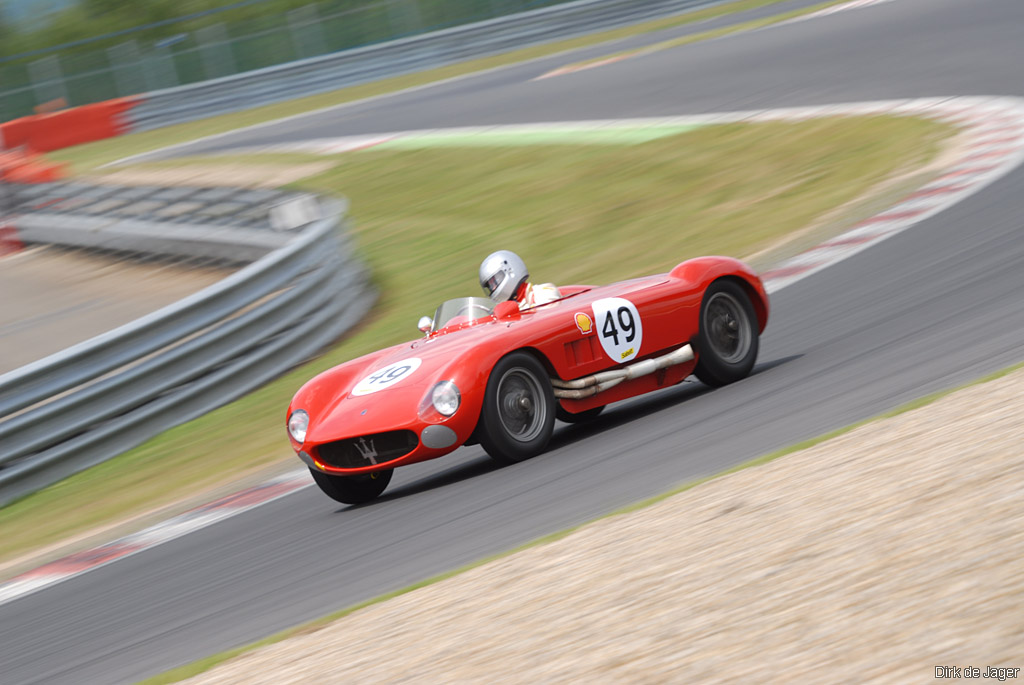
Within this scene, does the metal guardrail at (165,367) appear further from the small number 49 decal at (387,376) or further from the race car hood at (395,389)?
the small number 49 decal at (387,376)

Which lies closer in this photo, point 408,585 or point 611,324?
point 408,585

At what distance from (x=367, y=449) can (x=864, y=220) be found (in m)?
5.47

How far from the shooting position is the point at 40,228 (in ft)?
59.6

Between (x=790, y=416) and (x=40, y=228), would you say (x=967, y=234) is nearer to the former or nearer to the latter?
(x=790, y=416)

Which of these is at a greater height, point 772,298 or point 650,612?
point 650,612

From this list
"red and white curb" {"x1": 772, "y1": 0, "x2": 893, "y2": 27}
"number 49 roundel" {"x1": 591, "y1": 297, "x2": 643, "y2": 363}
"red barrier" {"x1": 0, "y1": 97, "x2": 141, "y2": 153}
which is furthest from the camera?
"red barrier" {"x1": 0, "y1": 97, "x2": 141, "y2": 153}

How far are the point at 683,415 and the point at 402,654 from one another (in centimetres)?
307

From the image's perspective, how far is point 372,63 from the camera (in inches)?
1232

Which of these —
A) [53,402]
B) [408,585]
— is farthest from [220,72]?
[408,585]

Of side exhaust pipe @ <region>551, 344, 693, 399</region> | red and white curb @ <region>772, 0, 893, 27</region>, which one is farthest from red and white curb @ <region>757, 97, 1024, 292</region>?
red and white curb @ <region>772, 0, 893, 27</region>

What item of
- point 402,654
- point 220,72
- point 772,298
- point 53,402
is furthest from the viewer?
point 220,72

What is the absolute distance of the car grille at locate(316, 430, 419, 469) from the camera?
240 inches

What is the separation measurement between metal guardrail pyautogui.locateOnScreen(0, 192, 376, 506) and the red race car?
254 cm

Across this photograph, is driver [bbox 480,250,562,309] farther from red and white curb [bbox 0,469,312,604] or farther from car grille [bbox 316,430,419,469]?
red and white curb [bbox 0,469,312,604]
